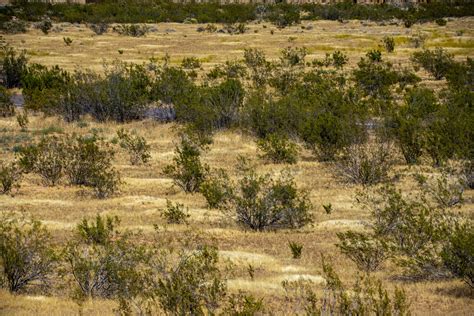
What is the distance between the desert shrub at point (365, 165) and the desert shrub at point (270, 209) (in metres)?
3.69

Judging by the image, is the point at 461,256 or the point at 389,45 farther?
the point at 389,45

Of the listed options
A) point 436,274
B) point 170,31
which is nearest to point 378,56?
point 170,31

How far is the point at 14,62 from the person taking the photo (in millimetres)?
39344

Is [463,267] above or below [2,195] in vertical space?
above

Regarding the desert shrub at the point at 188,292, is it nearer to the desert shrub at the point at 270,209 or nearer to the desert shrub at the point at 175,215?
the desert shrub at the point at 270,209

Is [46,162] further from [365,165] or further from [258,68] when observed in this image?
[258,68]

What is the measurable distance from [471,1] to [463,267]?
91.4m

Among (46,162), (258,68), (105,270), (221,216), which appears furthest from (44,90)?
(105,270)

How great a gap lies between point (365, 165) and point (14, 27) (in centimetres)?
5606

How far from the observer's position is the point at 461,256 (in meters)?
10.8

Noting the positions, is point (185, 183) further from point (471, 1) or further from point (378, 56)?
point (471, 1)

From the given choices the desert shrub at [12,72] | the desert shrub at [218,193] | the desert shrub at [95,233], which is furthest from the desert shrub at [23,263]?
the desert shrub at [12,72]

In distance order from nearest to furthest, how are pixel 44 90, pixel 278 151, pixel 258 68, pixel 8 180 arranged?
pixel 8 180, pixel 278 151, pixel 44 90, pixel 258 68

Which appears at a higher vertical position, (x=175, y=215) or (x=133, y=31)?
(x=133, y=31)
